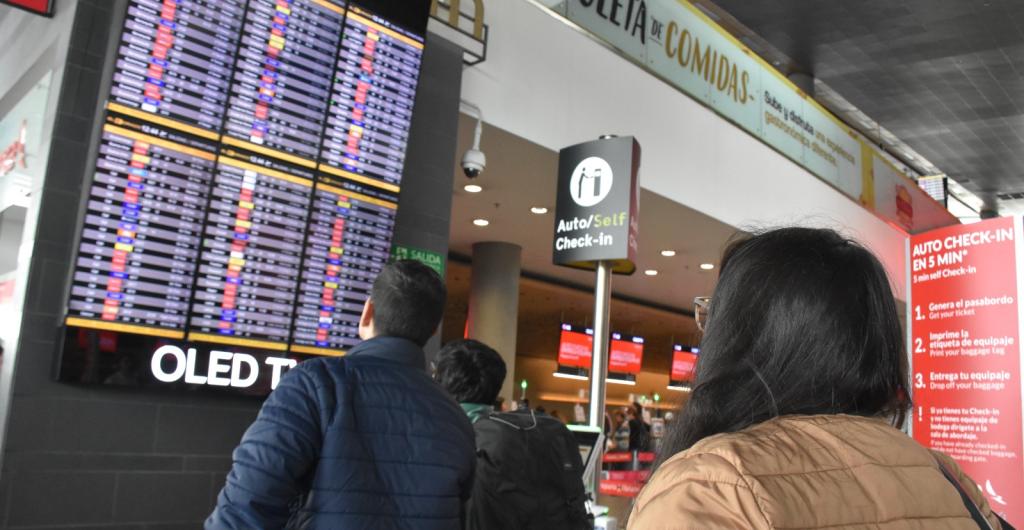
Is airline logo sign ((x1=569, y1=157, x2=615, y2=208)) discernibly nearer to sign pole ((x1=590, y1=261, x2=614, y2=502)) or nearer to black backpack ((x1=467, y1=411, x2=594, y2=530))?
sign pole ((x1=590, y1=261, x2=614, y2=502))

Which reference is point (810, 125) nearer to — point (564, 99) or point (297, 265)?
point (564, 99)

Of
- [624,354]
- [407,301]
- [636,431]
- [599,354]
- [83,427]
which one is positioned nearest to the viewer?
[407,301]

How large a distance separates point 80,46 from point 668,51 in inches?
181

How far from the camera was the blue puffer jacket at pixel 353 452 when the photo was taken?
1.49 m

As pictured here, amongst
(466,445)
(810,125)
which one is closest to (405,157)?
(466,445)

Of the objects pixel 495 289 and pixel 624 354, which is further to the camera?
pixel 624 354

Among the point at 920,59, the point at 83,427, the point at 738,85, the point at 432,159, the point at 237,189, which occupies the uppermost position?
the point at 920,59

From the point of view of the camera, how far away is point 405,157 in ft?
13.5

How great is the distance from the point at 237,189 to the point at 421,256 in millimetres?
1191

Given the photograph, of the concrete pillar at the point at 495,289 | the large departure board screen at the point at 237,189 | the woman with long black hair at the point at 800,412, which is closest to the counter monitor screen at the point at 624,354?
the concrete pillar at the point at 495,289

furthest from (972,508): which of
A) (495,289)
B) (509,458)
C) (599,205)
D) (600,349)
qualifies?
(495,289)

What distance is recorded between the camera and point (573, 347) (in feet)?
43.9

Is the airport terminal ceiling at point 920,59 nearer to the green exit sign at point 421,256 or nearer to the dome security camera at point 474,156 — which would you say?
the dome security camera at point 474,156

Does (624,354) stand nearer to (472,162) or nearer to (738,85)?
(738,85)
